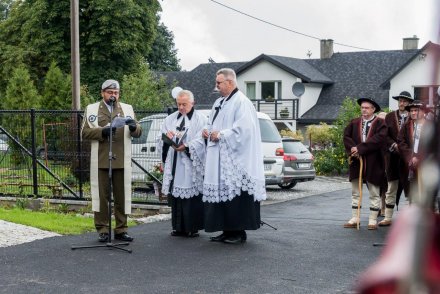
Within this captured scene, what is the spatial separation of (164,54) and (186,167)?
65.6m

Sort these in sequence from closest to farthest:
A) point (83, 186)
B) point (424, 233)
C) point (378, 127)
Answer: point (424, 233)
point (378, 127)
point (83, 186)

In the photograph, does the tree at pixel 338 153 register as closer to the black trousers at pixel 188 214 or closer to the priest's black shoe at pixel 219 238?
the black trousers at pixel 188 214

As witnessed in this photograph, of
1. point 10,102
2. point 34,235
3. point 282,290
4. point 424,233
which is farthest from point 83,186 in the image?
point 10,102

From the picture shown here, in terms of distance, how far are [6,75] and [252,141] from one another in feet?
124

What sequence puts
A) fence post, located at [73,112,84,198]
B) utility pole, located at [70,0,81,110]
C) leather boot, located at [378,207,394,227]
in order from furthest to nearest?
utility pole, located at [70,0,81,110] < fence post, located at [73,112,84,198] < leather boot, located at [378,207,394,227]

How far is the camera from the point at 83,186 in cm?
1359

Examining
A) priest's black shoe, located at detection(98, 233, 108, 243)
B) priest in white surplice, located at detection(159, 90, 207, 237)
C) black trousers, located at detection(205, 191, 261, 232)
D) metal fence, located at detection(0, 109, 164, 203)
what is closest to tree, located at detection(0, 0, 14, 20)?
metal fence, located at detection(0, 109, 164, 203)

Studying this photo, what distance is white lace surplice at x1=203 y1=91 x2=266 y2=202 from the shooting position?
9125 millimetres

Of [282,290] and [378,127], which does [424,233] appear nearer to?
[282,290]

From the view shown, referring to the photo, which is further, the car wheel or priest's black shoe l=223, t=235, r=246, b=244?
the car wheel

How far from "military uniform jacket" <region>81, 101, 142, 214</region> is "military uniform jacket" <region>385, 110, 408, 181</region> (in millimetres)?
3908

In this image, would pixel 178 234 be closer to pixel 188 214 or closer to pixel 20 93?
pixel 188 214

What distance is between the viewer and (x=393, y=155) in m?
11.0

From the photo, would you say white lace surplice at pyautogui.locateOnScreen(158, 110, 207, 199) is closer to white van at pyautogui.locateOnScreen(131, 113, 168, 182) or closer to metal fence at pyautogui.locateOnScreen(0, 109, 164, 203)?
white van at pyautogui.locateOnScreen(131, 113, 168, 182)
